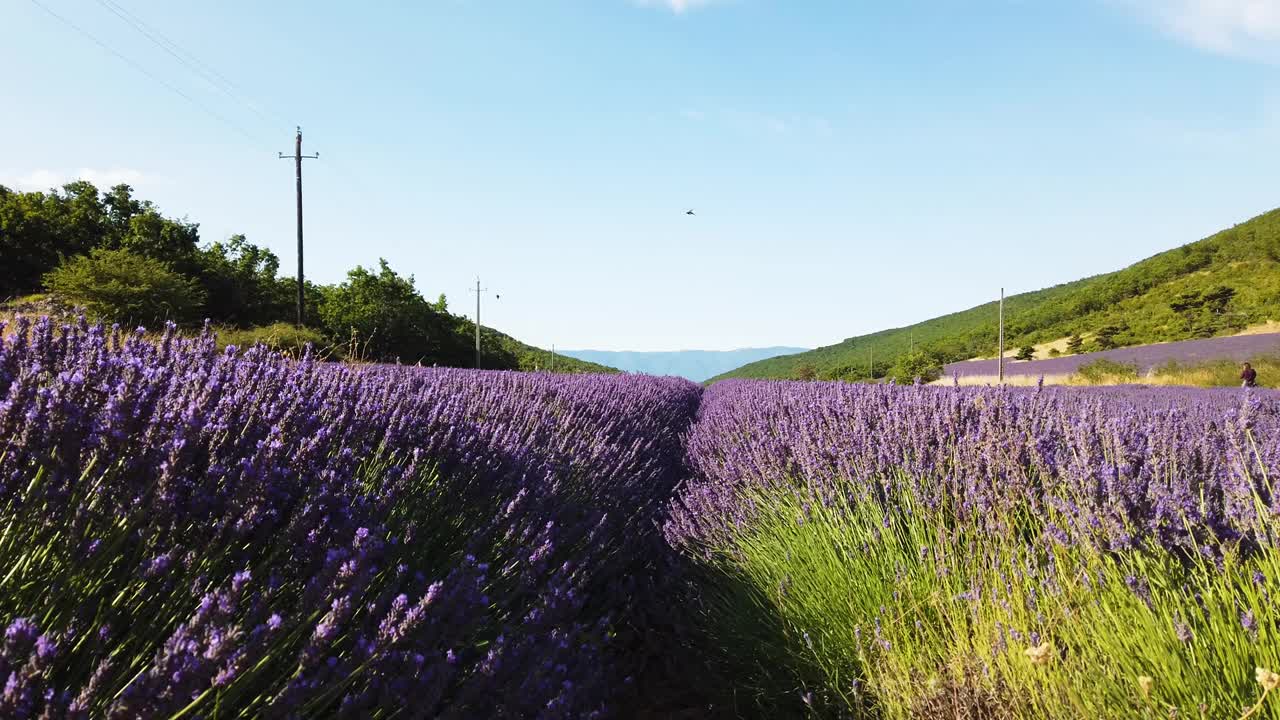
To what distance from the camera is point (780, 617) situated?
247cm

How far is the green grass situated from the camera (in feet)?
4.69

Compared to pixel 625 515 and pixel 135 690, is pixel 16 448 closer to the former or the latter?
pixel 135 690

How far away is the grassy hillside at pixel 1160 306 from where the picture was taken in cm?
4378

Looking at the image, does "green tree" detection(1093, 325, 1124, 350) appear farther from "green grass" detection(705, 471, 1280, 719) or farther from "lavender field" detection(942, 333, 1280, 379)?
"green grass" detection(705, 471, 1280, 719)

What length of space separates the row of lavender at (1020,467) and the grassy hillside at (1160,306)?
34.7m

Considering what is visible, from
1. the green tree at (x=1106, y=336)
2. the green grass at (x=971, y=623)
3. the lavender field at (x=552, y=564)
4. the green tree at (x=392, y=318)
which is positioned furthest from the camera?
the green tree at (x=1106, y=336)

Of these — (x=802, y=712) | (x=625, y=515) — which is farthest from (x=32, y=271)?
(x=802, y=712)

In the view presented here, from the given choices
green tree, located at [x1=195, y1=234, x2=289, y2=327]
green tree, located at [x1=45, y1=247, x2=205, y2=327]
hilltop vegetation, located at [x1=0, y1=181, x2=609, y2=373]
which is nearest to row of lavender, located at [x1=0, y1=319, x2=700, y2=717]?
hilltop vegetation, located at [x1=0, y1=181, x2=609, y2=373]

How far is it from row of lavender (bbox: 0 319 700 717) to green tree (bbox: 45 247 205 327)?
65.2 ft

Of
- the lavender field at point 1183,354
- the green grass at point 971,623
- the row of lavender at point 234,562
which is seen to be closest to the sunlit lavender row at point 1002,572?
the green grass at point 971,623

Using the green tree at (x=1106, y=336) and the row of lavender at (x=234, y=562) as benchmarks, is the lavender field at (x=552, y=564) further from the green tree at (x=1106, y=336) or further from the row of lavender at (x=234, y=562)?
the green tree at (x=1106, y=336)

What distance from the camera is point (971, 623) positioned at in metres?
2.14

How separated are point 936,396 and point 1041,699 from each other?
2.10 meters

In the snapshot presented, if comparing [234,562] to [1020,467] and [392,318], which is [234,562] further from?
[392,318]
